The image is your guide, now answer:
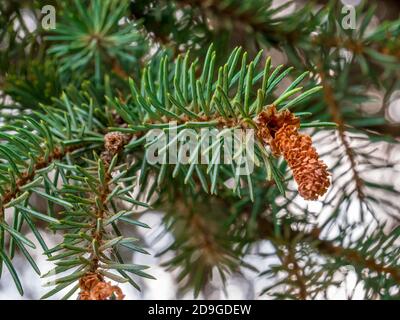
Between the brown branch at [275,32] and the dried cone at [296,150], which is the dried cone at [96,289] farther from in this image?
the brown branch at [275,32]

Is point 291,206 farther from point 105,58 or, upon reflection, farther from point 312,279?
point 105,58

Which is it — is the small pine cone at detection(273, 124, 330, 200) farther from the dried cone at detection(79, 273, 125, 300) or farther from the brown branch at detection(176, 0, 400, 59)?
the brown branch at detection(176, 0, 400, 59)

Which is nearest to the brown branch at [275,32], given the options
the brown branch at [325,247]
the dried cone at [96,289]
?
the brown branch at [325,247]

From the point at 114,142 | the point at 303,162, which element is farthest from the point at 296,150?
the point at 114,142

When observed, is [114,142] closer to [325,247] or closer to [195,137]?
[195,137]

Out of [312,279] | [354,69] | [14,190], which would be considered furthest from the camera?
[354,69]

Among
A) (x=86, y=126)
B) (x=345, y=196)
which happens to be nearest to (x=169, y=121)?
(x=86, y=126)
